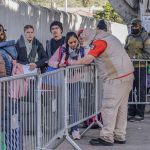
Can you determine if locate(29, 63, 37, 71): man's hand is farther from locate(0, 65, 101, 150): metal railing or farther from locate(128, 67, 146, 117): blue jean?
locate(128, 67, 146, 117): blue jean

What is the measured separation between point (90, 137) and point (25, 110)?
3236 millimetres

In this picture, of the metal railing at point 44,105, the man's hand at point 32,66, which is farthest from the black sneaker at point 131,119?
the man's hand at point 32,66

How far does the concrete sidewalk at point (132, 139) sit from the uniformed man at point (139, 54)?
0.49 meters

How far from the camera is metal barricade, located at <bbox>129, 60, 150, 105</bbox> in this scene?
1099 cm

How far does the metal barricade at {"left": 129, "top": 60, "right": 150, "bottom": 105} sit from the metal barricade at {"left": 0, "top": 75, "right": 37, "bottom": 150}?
4834 millimetres

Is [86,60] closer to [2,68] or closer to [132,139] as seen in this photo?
[2,68]

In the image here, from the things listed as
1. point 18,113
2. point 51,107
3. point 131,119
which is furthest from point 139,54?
point 18,113

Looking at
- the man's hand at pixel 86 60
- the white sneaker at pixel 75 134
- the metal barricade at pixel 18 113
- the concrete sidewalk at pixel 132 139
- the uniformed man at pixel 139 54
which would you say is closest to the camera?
the metal barricade at pixel 18 113

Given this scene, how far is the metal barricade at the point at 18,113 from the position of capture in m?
5.54

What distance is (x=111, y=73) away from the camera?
8195 mm

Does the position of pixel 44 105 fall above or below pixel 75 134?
above

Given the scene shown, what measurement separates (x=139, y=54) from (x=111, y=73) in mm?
2992

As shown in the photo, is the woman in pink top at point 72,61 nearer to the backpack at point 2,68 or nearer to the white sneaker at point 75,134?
the white sneaker at point 75,134

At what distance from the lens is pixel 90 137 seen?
916cm
